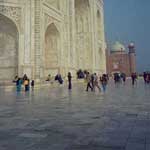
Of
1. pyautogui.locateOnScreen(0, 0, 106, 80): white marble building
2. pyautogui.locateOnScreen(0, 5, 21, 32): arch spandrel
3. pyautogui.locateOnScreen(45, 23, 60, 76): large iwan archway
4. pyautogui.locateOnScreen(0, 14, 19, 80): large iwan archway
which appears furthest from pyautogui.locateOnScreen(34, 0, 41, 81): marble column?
pyautogui.locateOnScreen(45, 23, 60, 76): large iwan archway

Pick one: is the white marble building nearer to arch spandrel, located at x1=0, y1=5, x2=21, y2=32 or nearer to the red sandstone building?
arch spandrel, located at x1=0, y1=5, x2=21, y2=32

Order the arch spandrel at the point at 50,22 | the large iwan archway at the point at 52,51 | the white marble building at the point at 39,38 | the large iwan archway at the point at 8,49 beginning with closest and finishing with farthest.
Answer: the white marble building at the point at 39,38, the large iwan archway at the point at 8,49, the arch spandrel at the point at 50,22, the large iwan archway at the point at 52,51

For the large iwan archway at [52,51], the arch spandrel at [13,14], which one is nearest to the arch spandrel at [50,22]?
the large iwan archway at [52,51]

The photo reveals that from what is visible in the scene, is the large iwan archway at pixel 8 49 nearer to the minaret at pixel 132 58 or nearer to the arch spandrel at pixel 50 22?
the arch spandrel at pixel 50 22

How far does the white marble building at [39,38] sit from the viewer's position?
17078 millimetres

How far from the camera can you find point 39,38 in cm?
1753

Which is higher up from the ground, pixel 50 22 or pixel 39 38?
pixel 50 22

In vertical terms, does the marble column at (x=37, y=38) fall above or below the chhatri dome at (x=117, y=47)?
below

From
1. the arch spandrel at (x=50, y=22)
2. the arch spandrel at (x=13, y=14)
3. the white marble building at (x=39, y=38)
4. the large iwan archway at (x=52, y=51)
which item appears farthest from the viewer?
the large iwan archway at (x=52, y=51)

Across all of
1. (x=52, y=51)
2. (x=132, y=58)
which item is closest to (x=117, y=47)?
(x=132, y=58)

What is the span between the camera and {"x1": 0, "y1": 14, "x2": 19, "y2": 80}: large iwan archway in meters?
17.4

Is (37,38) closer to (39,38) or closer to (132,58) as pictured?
(39,38)

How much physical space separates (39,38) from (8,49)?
2.79 m

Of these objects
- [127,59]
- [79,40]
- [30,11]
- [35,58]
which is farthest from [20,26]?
[127,59]
